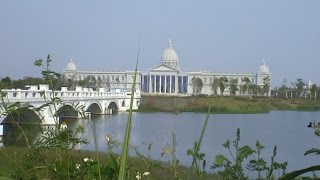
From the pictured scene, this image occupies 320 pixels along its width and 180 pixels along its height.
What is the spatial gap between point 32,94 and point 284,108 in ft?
158

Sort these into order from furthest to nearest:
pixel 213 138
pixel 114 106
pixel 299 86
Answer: pixel 299 86
pixel 114 106
pixel 213 138

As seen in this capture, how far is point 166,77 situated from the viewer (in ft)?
316

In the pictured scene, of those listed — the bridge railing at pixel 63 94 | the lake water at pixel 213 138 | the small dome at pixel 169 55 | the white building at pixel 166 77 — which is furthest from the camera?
the small dome at pixel 169 55

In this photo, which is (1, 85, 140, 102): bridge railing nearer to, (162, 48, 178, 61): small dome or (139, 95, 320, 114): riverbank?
(139, 95, 320, 114): riverbank

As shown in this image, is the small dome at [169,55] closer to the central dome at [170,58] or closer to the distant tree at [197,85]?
the central dome at [170,58]

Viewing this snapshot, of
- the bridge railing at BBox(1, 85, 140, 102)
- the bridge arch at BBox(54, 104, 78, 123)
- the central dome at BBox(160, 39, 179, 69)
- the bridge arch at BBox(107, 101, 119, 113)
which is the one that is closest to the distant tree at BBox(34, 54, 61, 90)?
the bridge arch at BBox(54, 104, 78, 123)

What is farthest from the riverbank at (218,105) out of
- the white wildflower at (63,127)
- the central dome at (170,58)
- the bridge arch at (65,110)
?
the white wildflower at (63,127)

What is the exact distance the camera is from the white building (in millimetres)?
95438

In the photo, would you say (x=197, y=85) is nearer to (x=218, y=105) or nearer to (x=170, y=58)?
(x=170, y=58)

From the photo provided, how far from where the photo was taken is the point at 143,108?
63.7 meters

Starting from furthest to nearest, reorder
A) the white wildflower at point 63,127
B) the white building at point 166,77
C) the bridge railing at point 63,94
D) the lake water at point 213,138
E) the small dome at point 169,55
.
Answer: the small dome at point 169,55 < the white building at point 166,77 < the bridge railing at point 63,94 < the lake water at point 213,138 < the white wildflower at point 63,127

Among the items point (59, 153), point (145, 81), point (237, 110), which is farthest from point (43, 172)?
point (145, 81)

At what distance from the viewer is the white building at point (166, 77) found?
9544 cm

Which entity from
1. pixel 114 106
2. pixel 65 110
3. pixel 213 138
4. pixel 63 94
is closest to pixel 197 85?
pixel 114 106
